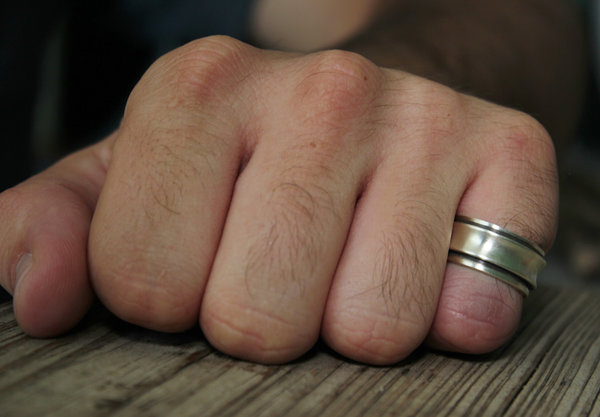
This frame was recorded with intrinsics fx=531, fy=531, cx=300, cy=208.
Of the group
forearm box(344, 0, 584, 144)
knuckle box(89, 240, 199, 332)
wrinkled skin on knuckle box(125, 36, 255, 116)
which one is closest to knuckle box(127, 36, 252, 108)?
wrinkled skin on knuckle box(125, 36, 255, 116)

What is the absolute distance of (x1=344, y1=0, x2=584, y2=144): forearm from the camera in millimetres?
959

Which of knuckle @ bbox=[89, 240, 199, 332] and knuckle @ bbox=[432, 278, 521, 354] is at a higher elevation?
knuckle @ bbox=[89, 240, 199, 332]

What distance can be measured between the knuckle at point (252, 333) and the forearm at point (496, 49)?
1.74 ft

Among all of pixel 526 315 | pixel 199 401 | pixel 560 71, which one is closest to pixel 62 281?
pixel 199 401

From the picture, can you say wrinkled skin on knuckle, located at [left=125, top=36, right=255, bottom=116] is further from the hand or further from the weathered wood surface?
the weathered wood surface

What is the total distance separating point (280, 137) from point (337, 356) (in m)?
0.20

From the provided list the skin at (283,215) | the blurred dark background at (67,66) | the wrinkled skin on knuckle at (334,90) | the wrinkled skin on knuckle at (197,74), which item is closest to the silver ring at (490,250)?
the skin at (283,215)

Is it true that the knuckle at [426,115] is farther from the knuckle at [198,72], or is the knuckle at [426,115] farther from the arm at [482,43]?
the arm at [482,43]

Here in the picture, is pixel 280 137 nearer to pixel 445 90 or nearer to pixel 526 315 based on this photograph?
pixel 445 90

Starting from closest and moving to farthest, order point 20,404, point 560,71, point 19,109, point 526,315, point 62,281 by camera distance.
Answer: point 20,404
point 62,281
point 526,315
point 19,109
point 560,71

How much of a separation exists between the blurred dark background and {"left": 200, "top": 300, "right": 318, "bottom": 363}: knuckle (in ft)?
1.95

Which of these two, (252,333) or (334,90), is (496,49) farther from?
(252,333)

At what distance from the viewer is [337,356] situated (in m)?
0.48

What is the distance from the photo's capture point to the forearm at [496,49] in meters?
0.96
